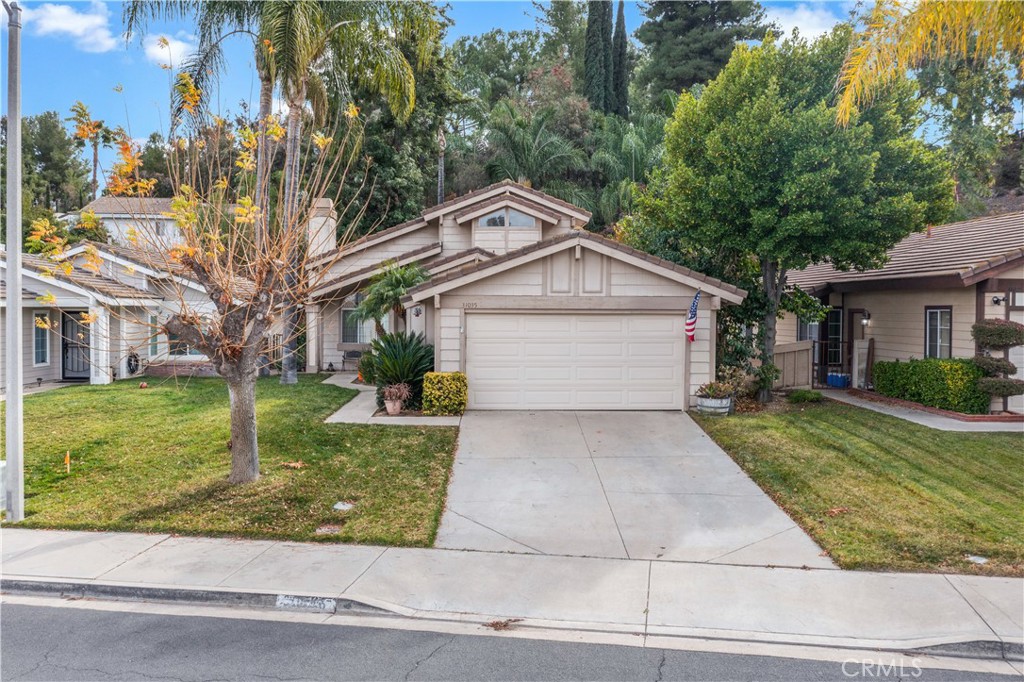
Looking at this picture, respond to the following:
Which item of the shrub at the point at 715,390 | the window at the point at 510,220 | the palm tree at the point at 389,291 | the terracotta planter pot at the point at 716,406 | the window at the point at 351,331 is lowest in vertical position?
the terracotta planter pot at the point at 716,406

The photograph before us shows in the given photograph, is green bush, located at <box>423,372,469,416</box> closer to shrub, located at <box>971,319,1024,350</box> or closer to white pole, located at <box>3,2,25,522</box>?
white pole, located at <box>3,2,25,522</box>

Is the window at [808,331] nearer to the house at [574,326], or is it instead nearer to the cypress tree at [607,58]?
the house at [574,326]

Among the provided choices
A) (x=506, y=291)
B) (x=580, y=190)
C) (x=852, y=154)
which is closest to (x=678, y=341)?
(x=506, y=291)

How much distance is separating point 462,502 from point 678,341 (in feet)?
23.4

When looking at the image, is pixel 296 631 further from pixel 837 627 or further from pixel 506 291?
pixel 506 291

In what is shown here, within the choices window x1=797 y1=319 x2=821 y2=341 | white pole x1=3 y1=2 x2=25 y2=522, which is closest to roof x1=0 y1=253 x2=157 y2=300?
white pole x1=3 y1=2 x2=25 y2=522

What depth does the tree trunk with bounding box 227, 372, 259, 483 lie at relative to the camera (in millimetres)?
9117

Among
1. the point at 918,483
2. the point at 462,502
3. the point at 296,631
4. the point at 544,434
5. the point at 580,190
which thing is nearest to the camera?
the point at 296,631

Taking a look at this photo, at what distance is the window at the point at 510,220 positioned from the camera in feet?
66.2

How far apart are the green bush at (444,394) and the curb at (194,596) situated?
7.69 metres

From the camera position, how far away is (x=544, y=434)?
40.7ft

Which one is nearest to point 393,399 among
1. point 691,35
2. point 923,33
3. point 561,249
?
point 561,249

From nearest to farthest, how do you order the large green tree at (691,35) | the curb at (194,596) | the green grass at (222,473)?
the curb at (194,596)
the green grass at (222,473)
the large green tree at (691,35)

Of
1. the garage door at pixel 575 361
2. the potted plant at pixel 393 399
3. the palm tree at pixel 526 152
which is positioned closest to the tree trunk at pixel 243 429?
the potted plant at pixel 393 399
